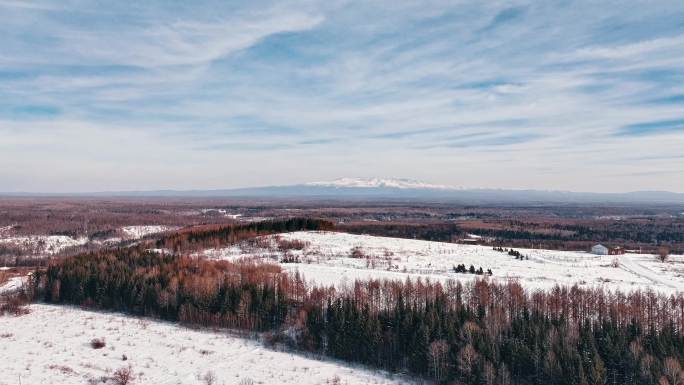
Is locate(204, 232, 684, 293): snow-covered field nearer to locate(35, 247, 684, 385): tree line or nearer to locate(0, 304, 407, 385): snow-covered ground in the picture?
locate(35, 247, 684, 385): tree line

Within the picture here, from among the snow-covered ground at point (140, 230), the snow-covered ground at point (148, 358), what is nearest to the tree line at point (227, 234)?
the snow-covered ground at point (148, 358)

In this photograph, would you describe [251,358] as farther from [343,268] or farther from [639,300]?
[639,300]

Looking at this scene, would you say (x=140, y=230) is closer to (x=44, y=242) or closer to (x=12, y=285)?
(x=44, y=242)

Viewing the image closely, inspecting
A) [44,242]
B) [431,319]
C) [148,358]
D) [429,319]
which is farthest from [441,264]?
[44,242]

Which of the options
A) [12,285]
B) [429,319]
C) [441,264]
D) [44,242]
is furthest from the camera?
[44,242]

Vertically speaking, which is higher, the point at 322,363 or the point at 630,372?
the point at 630,372

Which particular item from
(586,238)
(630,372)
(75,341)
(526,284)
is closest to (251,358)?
(75,341)
